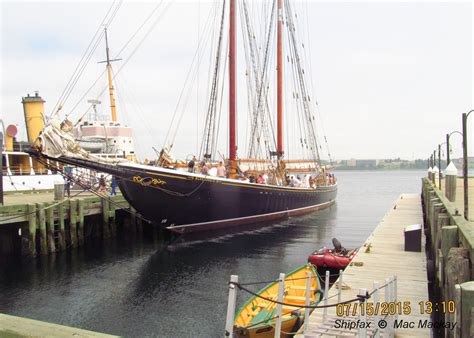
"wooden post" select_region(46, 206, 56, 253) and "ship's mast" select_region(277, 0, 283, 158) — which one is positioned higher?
"ship's mast" select_region(277, 0, 283, 158)

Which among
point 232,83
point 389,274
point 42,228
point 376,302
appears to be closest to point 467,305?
point 376,302

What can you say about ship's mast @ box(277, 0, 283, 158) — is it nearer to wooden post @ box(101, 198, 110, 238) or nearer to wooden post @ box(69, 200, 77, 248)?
wooden post @ box(101, 198, 110, 238)

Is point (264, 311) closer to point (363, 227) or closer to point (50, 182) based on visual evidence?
point (363, 227)

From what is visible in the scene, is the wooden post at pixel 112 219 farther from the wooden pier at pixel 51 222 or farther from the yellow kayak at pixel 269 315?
the yellow kayak at pixel 269 315

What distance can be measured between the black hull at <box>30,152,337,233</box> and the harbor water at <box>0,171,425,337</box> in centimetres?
130

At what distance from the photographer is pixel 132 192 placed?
813 inches

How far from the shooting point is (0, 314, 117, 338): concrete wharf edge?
2.42 m

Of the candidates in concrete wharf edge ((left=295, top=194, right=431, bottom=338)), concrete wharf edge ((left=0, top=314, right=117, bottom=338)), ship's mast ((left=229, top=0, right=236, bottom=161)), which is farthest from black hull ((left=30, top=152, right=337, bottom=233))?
concrete wharf edge ((left=0, top=314, right=117, bottom=338))

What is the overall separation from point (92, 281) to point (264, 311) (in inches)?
340

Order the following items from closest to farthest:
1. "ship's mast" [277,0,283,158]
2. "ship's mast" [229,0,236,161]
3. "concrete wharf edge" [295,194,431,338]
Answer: "concrete wharf edge" [295,194,431,338] → "ship's mast" [229,0,236,161] → "ship's mast" [277,0,283,158]

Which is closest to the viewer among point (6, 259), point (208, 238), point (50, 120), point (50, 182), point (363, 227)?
point (50, 120)

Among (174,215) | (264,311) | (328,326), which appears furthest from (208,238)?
(328,326)

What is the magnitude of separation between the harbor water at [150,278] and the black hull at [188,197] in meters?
1.30

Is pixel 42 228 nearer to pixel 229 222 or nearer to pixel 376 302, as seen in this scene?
pixel 229 222
